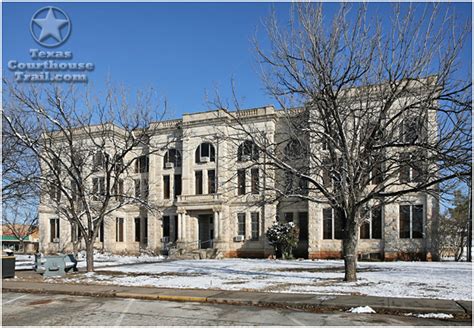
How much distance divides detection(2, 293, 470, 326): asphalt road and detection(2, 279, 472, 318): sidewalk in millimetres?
500

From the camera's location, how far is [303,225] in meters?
36.7

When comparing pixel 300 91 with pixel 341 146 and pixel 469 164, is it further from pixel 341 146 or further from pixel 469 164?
pixel 469 164

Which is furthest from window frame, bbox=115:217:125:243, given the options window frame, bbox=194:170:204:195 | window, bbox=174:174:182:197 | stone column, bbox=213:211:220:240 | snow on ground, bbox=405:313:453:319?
snow on ground, bbox=405:313:453:319

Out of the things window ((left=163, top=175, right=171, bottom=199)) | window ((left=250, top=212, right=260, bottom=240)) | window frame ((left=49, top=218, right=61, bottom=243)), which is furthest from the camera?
window frame ((left=49, top=218, right=61, bottom=243))

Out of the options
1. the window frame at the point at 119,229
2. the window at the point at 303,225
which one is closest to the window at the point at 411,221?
the window at the point at 303,225

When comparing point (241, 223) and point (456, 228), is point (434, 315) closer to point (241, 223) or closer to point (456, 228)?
point (241, 223)

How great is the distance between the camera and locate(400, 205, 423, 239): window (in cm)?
3186

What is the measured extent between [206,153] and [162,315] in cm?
2948

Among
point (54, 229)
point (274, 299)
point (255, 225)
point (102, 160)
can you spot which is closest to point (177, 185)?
point (255, 225)

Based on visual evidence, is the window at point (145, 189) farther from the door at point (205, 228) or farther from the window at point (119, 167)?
the window at point (119, 167)

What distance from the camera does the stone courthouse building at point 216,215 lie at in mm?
32406

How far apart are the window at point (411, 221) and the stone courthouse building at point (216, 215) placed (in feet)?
0.21

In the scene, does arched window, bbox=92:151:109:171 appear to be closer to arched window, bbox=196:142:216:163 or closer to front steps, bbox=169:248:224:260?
front steps, bbox=169:248:224:260

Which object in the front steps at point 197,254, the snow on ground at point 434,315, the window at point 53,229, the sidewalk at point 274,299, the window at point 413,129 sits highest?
the window at point 413,129
